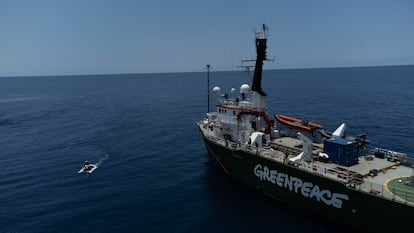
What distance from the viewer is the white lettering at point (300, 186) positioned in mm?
26500

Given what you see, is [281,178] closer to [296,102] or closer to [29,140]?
[29,140]

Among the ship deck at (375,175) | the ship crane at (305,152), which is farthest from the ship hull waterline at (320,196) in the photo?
the ship crane at (305,152)

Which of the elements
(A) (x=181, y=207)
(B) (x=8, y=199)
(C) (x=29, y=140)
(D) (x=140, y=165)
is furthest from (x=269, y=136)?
(C) (x=29, y=140)

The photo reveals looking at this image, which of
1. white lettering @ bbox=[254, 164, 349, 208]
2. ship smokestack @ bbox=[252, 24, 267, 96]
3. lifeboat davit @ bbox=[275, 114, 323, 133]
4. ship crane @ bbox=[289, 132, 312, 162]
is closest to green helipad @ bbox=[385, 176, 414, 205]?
white lettering @ bbox=[254, 164, 349, 208]

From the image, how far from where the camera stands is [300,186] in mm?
29375

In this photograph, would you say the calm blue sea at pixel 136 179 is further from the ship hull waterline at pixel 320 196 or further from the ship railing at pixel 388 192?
the ship railing at pixel 388 192

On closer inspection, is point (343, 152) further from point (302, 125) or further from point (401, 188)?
point (302, 125)

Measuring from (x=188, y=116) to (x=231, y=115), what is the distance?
43460mm

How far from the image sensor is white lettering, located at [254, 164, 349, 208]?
26500mm

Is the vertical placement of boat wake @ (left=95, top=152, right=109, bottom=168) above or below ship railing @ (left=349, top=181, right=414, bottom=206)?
below

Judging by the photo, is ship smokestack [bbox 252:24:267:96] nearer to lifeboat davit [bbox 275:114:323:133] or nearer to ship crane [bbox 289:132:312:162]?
lifeboat davit [bbox 275:114:323:133]

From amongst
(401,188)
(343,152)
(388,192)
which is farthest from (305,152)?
(401,188)

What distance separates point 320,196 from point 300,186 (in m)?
2.32

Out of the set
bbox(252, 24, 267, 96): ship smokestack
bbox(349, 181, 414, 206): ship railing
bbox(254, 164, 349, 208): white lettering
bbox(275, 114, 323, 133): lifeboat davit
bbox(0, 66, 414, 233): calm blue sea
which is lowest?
bbox(0, 66, 414, 233): calm blue sea
